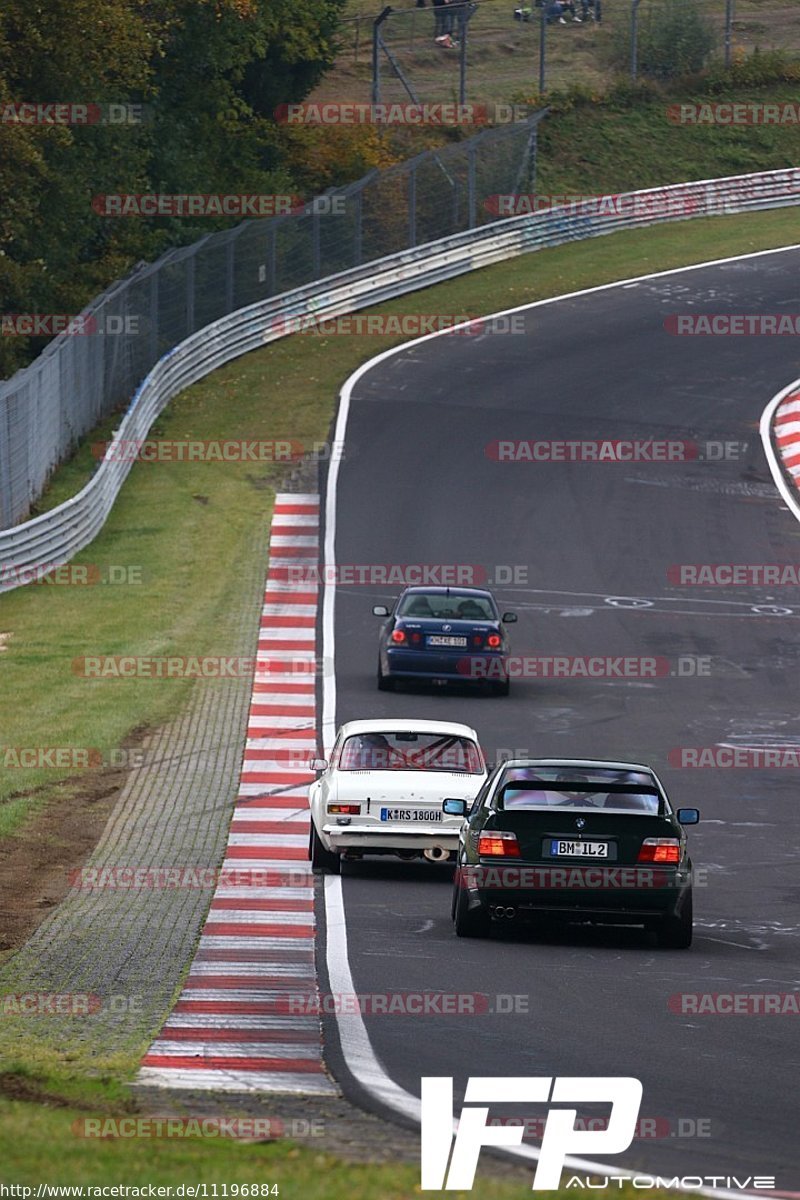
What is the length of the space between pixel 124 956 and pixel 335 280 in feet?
130

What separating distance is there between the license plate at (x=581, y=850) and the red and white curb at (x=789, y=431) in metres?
26.0

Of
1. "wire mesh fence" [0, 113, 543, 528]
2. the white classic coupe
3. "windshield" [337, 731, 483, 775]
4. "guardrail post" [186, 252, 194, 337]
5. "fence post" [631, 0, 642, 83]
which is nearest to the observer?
the white classic coupe

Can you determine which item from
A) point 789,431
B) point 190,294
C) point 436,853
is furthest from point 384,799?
point 190,294

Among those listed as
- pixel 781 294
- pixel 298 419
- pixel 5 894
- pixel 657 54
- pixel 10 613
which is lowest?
pixel 5 894

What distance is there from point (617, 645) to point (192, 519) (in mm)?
11958

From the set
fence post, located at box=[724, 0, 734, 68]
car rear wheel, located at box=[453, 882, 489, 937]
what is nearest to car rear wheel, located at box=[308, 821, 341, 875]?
car rear wheel, located at box=[453, 882, 489, 937]

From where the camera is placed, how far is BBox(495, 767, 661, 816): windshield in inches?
548

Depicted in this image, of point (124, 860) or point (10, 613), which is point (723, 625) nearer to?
point (10, 613)

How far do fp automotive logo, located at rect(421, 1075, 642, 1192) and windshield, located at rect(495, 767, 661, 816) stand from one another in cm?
444

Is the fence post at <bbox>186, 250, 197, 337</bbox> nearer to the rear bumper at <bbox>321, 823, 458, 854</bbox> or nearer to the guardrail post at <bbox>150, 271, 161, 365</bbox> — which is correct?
the guardrail post at <bbox>150, 271, 161, 365</bbox>

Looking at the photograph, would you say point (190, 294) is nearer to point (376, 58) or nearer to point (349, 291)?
point (349, 291)

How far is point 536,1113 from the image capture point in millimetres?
8703

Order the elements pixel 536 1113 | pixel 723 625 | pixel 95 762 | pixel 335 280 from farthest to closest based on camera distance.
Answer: pixel 335 280, pixel 723 625, pixel 95 762, pixel 536 1113

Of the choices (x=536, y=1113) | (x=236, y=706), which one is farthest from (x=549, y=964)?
(x=236, y=706)
